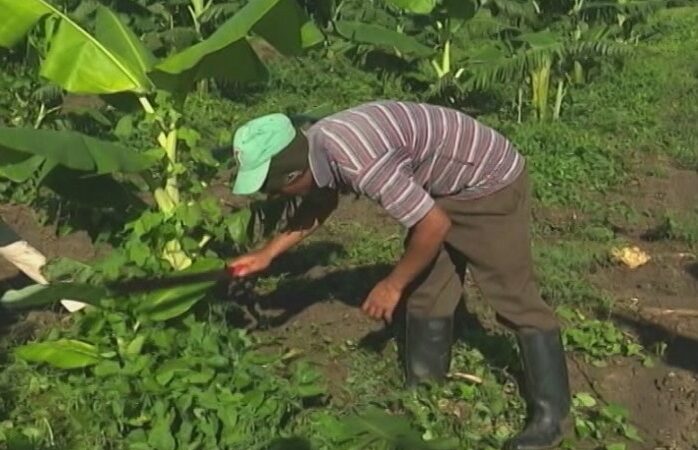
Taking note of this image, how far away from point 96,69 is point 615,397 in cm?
244

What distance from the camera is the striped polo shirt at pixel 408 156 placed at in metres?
4.25

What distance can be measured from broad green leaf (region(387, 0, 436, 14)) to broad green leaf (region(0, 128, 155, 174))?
4.86 meters

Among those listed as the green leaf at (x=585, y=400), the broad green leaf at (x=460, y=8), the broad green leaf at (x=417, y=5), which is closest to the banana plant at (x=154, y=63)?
the green leaf at (x=585, y=400)

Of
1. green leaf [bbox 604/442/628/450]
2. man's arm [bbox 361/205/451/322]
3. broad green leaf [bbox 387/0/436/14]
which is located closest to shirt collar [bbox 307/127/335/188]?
man's arm [bbox 361/205/451/322]

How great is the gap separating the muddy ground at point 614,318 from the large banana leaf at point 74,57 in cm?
129

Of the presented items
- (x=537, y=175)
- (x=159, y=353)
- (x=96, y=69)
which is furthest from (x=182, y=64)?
(x=537, y=175)

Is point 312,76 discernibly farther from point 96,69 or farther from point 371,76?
point 96,69

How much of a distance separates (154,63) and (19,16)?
54 cm

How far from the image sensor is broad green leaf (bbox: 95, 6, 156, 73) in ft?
16.8

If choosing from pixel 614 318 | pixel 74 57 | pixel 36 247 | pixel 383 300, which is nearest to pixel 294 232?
pixel 383 300

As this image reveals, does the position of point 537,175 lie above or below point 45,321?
below

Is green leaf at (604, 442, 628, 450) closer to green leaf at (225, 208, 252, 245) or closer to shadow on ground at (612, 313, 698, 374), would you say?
shadow on ground at (612, 313, 698, 374)

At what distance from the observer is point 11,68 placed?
8836 millimetres

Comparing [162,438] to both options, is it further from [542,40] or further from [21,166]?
A: [542,40]
